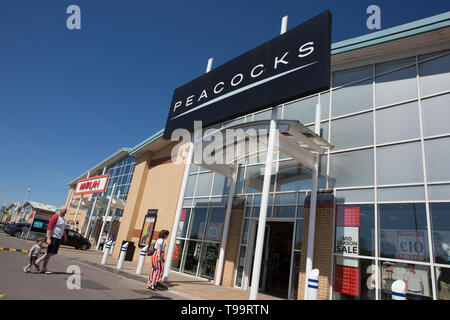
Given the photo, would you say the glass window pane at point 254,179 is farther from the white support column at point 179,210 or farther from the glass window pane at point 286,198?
the white support column at point 179,210

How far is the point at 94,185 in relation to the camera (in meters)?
25.9

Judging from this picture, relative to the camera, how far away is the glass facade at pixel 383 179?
7.07 m

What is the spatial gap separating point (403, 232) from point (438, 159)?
2.12 meters

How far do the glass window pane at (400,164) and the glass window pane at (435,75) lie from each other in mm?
A: 1679

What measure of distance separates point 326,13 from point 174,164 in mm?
13017

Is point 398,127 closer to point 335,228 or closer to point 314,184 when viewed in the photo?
point 314,184

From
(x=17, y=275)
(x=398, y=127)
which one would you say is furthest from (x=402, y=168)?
(x=17, y=275)

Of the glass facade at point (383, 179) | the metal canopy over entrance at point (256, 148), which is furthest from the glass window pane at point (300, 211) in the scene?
the metal canopy over entrance at point (256, 148)

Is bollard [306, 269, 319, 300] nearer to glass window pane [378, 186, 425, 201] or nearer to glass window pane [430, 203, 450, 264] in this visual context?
glass window pane [430, 203, 450, 264]

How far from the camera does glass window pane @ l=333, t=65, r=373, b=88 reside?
1000 cm

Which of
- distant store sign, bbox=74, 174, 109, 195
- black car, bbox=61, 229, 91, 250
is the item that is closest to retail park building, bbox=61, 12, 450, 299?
black car, bbox=61, 229, 91, 250

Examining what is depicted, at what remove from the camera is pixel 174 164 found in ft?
61.7

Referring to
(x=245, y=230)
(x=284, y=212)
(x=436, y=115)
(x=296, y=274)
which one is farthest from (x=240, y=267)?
(x=436, y=115)

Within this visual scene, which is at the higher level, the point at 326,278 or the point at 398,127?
the point at 398,127
